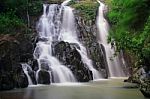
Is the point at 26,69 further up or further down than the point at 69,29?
further down

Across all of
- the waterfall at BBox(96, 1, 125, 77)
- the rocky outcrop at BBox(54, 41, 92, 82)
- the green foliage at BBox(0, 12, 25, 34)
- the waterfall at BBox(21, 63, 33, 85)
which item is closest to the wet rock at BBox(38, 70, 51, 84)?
the waterfall at BBox(21, 63, 33, 85)

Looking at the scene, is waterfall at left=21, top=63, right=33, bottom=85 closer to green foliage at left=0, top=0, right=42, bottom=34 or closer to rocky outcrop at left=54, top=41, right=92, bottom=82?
green foliage at left=0, top=0, right=42, bottom=34

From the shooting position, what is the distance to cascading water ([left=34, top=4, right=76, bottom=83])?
26891mm

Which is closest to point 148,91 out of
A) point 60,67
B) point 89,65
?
point 60,67

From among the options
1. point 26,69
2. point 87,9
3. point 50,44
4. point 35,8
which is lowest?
point 26,69

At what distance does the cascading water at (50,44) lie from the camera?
88.2ft

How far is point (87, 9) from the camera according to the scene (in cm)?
4134

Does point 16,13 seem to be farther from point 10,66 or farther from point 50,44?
point 10,66

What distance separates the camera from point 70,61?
2917cm

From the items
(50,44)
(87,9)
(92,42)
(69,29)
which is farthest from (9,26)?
(87,9)

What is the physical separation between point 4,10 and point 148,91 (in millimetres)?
20365

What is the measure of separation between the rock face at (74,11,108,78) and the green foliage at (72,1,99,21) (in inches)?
21.3

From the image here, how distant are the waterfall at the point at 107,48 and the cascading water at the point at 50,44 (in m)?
4.63

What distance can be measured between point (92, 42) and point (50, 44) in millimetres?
6187
